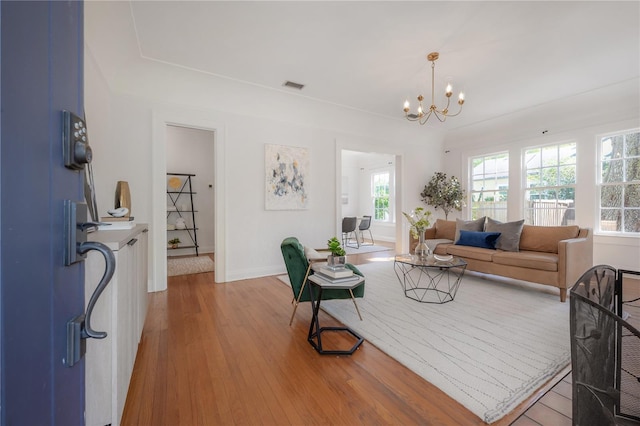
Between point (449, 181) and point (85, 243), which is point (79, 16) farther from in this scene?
point (449, 181)

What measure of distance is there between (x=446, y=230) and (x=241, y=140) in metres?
4.03

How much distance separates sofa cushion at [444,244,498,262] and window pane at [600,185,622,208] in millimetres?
2456

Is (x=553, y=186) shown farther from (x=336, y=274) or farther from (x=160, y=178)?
(x=160, y=178)

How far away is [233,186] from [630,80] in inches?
238

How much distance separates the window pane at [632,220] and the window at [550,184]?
637 mm

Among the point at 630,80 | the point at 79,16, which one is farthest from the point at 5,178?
the point at 630,80

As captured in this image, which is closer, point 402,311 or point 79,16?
point 79,16

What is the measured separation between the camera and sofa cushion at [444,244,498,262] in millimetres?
3840

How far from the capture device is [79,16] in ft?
2.10

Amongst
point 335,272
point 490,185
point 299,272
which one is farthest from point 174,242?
point 490,185

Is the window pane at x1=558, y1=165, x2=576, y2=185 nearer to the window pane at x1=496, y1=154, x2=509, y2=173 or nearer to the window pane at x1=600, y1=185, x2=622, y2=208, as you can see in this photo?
the window pane at x1=600, y1=185, x2=622, y2=208

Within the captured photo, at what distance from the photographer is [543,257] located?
3.32 meters

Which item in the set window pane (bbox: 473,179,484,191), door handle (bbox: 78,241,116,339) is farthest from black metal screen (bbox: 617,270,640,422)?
window pane (bbox: 473,179,484,191)

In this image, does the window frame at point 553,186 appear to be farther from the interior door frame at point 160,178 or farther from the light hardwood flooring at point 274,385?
the interior door frame at point 160,178
